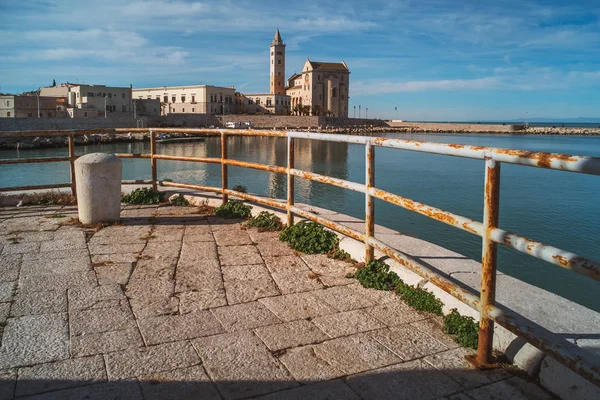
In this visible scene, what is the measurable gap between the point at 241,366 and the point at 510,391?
4.83ft

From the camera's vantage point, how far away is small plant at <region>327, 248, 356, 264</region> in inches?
193

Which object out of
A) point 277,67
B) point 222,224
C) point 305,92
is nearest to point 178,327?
point 222,224

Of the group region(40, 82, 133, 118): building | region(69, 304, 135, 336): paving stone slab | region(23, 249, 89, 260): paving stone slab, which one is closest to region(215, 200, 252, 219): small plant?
Answer: region(23, 249, 89, 260): paving stone slab

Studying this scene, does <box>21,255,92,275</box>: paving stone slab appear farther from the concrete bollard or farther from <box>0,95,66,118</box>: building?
<box>0,95,66,118</box>: building

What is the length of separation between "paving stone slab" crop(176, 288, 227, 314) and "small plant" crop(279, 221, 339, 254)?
1364 millimetres

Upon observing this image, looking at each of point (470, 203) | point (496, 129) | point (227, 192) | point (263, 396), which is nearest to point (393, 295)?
point (263, 396)

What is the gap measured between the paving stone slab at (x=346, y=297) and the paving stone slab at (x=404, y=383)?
91cm

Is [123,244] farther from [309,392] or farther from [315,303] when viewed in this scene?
[309,392]

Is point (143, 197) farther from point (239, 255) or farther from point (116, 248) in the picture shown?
point (239, 255)

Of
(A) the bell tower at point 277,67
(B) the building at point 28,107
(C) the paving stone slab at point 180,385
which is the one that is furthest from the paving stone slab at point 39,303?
(A) the bell tower at point 277,67

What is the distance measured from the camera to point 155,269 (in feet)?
15.1

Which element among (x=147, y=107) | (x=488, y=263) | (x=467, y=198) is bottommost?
(x=467, y=198)

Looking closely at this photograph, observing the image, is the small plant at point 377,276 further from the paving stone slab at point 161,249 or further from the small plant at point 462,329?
the paving stone slab at point 161,249

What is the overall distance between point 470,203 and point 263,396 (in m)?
17.1
